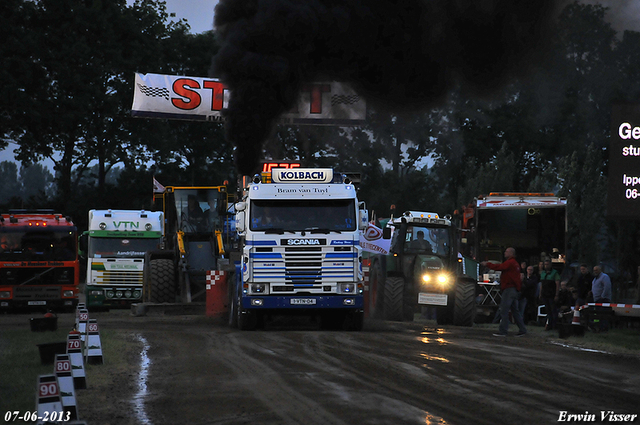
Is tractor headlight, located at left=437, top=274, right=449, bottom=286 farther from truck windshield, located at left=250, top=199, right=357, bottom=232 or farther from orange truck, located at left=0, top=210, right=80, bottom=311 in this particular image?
orange truck, located at left=0, top=210, right=80, bottom=311

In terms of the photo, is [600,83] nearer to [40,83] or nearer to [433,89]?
[433,89]

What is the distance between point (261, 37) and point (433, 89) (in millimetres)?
3990

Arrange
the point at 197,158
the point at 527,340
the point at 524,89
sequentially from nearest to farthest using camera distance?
the point at 527,340 < the point at 524,89 < the point at 197,158

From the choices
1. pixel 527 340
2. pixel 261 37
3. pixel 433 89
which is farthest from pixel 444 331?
pixel 261 37

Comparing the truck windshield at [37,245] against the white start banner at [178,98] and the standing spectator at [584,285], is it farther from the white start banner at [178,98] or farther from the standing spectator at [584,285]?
the standing spectator at [584,285]

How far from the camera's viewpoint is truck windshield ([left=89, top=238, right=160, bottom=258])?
96.1 feet

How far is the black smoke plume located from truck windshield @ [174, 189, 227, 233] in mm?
4880

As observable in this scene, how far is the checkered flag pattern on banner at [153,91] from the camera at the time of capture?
36.1 meters

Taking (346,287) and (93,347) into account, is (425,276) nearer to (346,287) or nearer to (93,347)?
(346,287)

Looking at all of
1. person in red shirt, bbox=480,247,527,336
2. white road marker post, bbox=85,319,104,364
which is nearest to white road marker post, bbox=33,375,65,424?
white road marker post, bbox=85,319,104,364

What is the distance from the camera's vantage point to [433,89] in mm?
19625

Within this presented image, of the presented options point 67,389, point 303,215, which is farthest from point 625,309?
point 67,389

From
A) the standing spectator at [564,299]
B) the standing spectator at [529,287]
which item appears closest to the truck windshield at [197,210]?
the standing spectator at [529,287]

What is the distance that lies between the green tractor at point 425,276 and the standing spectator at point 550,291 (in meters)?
1.78
